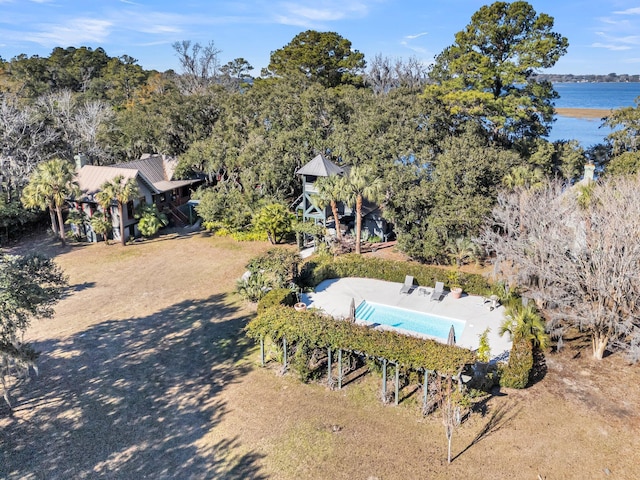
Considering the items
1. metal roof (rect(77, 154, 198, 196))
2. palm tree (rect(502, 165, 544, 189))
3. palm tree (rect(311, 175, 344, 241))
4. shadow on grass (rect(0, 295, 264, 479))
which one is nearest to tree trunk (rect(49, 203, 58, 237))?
metal roof (rect(77, 154, 198, 196))

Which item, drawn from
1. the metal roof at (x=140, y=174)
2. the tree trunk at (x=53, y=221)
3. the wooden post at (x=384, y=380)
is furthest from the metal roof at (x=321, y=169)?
the tree trunk at (x=53, y=221)

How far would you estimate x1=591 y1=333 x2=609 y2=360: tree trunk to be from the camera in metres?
17.4

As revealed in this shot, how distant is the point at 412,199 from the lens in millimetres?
27031

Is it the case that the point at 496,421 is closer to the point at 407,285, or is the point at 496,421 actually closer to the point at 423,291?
the point at 423,291

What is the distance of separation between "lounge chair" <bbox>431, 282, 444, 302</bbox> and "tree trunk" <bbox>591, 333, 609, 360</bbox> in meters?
7.30

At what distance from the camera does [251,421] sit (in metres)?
14.8

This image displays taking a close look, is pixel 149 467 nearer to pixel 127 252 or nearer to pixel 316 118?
pixel 127 252

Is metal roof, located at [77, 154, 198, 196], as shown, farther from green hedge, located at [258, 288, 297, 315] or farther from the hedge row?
the hedge row

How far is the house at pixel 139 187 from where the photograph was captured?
33938 mm

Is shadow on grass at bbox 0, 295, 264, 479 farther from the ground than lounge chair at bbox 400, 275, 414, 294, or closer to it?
closer to it

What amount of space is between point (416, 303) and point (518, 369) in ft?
25.0

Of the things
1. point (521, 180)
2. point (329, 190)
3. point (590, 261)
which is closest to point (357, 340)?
point (590, 261)

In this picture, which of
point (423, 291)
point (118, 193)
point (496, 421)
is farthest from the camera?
point (118, 193)

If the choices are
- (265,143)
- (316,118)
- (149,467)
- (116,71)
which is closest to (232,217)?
(265,143)
